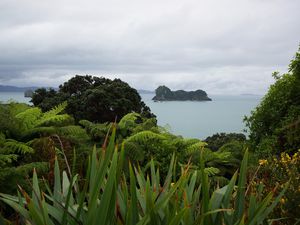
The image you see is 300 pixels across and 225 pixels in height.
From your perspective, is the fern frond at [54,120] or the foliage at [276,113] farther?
the foliage at [276,113]

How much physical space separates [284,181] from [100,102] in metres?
14.6

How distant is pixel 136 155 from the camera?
6535 mm

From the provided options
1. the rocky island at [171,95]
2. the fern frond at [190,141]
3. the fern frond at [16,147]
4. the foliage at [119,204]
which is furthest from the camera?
the rocky island at [171,95]

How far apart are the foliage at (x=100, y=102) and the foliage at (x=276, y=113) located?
8981mm

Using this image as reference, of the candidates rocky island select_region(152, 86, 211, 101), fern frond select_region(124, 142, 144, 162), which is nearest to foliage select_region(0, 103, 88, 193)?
fern frond select_region(124, 142, 144, 162)

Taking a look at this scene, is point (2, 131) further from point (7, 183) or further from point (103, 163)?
point (103, 163)

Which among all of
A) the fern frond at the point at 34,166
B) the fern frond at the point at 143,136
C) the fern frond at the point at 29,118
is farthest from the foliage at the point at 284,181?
the fern frond at the point at 29,118

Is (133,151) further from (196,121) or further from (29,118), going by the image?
(196,121)

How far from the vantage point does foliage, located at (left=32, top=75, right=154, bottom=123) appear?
1814 centimetres

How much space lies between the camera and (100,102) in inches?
714

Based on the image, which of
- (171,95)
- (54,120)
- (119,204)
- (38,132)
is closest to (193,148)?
(54,120)

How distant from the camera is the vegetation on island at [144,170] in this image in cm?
217

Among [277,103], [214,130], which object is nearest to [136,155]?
[277,103]

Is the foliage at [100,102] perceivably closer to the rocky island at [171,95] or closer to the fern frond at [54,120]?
the fern frond at [54,120]
